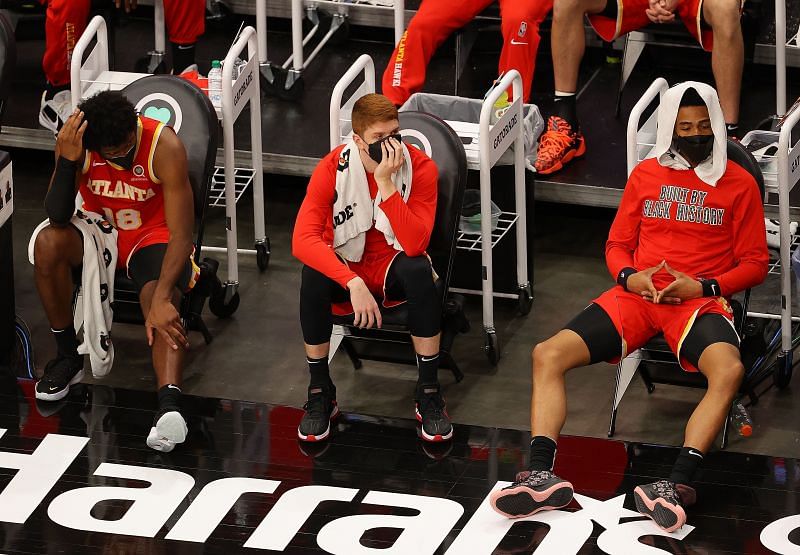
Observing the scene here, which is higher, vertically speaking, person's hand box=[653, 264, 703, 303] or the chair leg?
person's hand box=[653, 264, 703, 303]

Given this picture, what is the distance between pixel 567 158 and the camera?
7020mm

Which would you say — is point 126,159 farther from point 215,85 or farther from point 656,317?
point 656,317

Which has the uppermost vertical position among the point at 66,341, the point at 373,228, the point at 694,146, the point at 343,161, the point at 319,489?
the point at 694,146

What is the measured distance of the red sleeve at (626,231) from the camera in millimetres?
5695

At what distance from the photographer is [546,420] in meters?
5.36

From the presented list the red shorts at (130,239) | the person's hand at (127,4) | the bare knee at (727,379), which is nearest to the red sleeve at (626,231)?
the bare knee at (727,379)

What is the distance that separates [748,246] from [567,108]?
1.64 meters

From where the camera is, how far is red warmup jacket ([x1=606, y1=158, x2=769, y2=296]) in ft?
18.3

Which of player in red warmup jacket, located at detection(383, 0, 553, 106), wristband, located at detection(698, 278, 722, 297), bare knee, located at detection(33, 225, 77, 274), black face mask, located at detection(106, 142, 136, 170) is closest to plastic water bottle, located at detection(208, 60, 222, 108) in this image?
player in red warmup jacket, located at detection(383, 0, 553, 106)

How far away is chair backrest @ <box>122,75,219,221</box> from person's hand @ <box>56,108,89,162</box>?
538 millimetres

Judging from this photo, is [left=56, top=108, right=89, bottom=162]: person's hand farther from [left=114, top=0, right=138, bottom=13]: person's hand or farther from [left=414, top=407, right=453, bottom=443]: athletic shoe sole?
[left=114, top=0, right=138, bottom=13]: person's hand

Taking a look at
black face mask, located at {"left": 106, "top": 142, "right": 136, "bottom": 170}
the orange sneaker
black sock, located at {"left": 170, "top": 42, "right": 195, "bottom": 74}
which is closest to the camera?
black face mask, located at {"left": 106, "top": 142, "right": 136, "bottom": 170}

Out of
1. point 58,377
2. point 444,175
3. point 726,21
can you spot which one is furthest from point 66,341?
point 726,21

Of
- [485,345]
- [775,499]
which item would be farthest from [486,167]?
[775,499]
